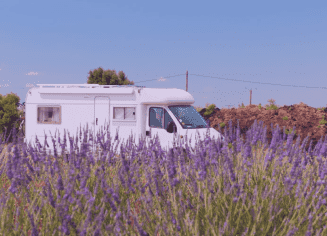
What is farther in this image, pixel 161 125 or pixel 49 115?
pixel 49 115

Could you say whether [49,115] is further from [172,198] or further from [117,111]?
[172,198]

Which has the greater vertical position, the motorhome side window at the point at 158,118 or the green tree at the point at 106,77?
the green tree at the point at 106,77

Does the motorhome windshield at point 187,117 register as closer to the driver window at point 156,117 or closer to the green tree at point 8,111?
the driver window at point 156,117

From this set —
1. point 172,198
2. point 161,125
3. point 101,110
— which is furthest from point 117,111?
point 172,198

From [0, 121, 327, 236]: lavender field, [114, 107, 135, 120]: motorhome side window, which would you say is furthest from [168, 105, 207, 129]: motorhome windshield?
[0, 121, 327, 236]: lavender field

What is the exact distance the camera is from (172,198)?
9.89 ft

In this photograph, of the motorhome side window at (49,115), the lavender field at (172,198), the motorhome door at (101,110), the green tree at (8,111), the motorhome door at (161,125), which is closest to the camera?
the lavender field at (172,198)

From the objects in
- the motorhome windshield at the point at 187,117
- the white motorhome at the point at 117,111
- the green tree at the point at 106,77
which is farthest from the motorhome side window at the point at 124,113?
the green tree at the point at 106,77

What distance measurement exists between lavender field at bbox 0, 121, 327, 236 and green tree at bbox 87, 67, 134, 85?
1121 inches

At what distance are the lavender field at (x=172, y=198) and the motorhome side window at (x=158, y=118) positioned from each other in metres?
4.33

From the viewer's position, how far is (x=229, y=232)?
2.45 metres

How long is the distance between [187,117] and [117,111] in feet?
7.11

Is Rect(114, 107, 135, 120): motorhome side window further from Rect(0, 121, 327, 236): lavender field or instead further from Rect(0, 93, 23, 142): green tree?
Rect(0, 93, 23, 142): green tree

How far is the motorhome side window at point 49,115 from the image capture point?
31.6 feet
